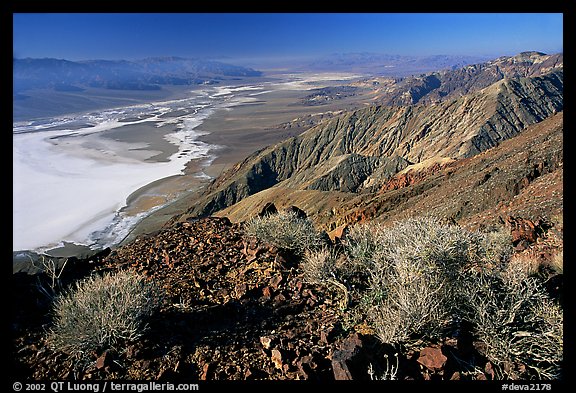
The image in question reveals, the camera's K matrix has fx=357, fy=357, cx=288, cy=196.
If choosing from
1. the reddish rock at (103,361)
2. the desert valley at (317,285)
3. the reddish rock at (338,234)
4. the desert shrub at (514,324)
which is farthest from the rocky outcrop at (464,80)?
the reddish rock at (103,361)

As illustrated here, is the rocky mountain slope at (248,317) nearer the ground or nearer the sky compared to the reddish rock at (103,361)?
nearer the ground

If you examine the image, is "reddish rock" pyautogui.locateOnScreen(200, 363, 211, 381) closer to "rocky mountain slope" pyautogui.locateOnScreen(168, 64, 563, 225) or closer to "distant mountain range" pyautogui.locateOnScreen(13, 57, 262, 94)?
"rocky mountain slope" pyautogui.locateOnScreen(168, 64, 563, 225)

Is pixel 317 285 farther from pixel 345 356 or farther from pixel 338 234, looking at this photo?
pixel 338 234

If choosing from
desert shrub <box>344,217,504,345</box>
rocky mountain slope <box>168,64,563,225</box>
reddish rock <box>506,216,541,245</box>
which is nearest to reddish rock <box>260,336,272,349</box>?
desert shrub <box>344,217,504,345</box>

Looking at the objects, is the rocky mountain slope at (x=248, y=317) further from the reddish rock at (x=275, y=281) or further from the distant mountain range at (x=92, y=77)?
the distant mountain range at (x=92, y=77)

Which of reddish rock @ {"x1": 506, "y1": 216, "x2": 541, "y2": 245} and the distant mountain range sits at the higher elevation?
the distant mountain range

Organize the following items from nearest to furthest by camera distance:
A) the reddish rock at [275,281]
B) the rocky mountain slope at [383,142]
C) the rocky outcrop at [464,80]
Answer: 1. the reddish rock at [275,281]
2. the rocky mountain slope at [383,142]
3. the rocky outcrop at [464,80]

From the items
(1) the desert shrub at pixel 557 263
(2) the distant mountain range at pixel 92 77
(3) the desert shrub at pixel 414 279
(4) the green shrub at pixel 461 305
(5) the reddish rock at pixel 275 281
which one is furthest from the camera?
(2) the distant mountain range at pixel 92 77
